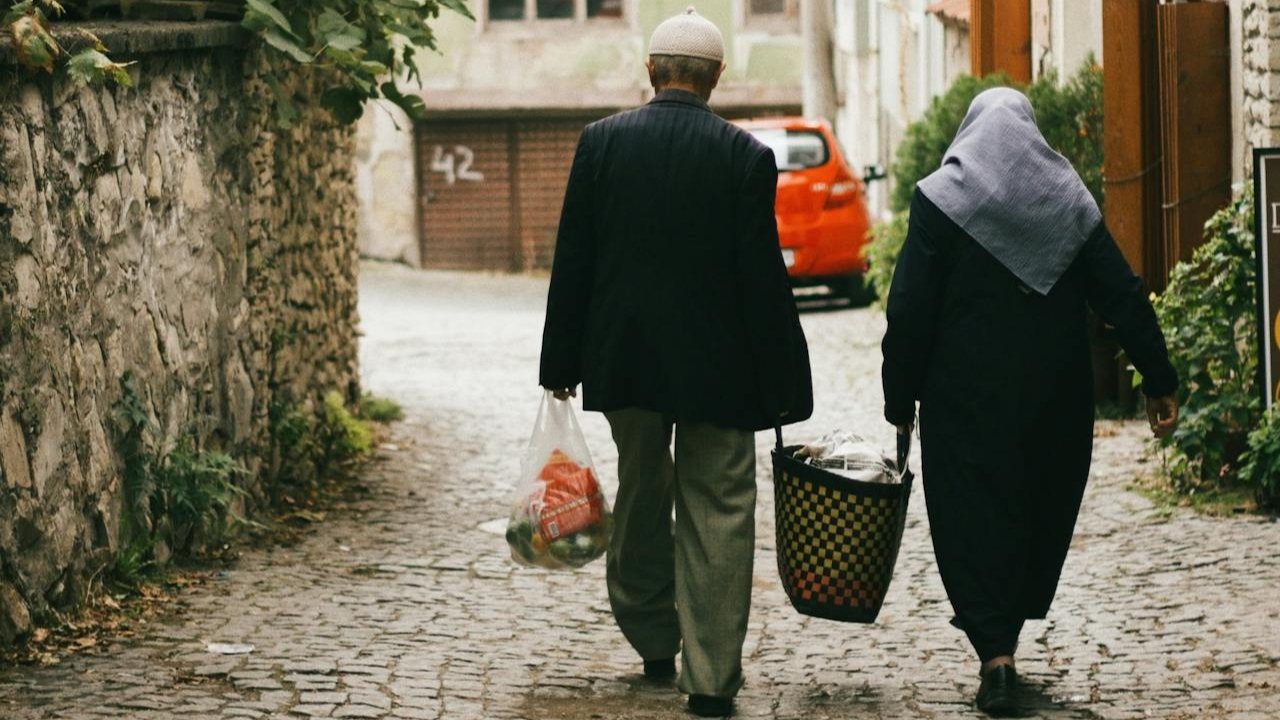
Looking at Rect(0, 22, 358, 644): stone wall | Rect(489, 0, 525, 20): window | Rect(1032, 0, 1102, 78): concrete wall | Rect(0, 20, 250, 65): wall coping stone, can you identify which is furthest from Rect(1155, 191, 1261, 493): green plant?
Rect(489, 0, 525, 20): window

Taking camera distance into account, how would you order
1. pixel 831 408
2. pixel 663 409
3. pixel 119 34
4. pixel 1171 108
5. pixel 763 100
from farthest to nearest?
pixel 763 100 → pixel 831 408 → pixel 1171 108 → pixel 119 34 → pixel 663 409

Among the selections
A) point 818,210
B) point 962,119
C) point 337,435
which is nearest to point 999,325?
point 337,435

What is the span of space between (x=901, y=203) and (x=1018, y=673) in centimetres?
927

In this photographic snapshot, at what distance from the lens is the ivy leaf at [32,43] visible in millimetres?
5359

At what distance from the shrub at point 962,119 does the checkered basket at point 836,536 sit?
179 inches

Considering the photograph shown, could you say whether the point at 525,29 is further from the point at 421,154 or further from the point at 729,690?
the point at 729,690

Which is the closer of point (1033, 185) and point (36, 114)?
point (1033, 185)

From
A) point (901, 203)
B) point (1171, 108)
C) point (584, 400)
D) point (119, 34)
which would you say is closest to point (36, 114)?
point (119, 34)

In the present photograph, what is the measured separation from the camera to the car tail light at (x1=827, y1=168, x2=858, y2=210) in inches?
666

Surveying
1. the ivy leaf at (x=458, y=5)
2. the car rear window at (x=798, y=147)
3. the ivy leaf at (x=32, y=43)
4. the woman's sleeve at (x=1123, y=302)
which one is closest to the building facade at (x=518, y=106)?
the car rear window at (x=798, y=147)

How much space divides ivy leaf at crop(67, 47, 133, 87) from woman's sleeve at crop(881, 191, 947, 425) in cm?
240

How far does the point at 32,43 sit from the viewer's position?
17.6 ft

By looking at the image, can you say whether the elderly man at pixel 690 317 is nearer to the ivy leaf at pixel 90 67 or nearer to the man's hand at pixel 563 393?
the man's hand at pixel 563 393

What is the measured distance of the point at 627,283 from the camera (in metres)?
5.02
